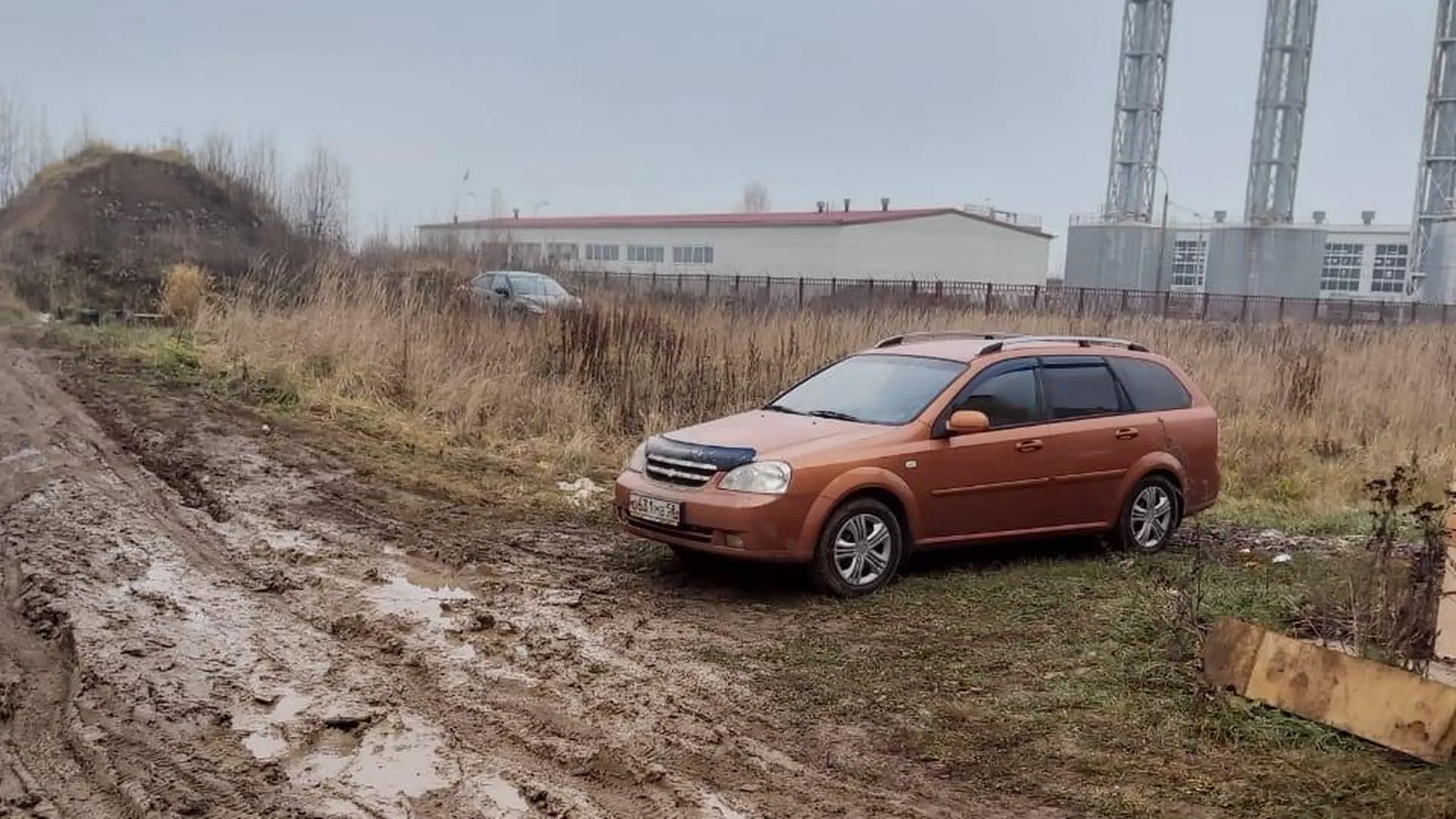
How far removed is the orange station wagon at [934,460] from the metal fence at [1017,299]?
47.4 ft

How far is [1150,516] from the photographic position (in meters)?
8.69

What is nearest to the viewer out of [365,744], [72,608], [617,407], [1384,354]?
[365,744]

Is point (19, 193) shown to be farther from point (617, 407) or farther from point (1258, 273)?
point (1258, 273)

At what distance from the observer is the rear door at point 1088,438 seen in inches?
317

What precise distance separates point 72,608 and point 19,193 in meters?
40.6

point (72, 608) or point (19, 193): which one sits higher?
point (19, 193)

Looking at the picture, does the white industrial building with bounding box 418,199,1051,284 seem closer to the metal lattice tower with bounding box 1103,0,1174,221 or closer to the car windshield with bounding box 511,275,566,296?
the metal lattice tower with bounding box 1103,0,1174,221

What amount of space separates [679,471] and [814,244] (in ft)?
150

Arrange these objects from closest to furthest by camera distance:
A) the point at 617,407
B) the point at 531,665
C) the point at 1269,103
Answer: the point at 531,665
the point at 617,407
the point at 1269,103

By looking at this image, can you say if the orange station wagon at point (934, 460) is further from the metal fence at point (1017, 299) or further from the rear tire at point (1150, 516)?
the metal fence at point (1017, 299)

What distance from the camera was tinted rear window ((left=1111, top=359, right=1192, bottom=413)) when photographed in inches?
344

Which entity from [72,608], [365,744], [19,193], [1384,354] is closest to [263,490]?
[72,608]

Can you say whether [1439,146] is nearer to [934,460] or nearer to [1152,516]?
[1152,516]

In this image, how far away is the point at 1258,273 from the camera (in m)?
59.2
